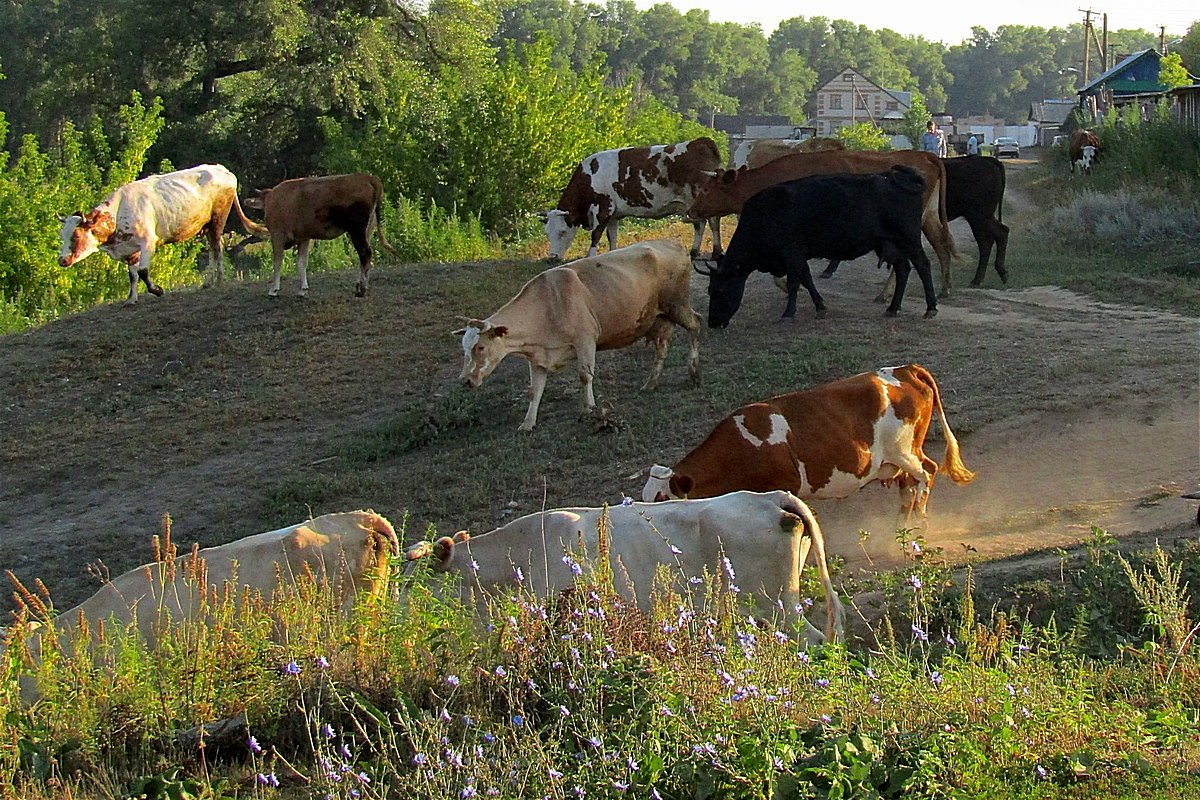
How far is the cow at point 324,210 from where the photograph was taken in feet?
54.7

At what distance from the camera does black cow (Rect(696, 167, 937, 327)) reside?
1400 centimetres

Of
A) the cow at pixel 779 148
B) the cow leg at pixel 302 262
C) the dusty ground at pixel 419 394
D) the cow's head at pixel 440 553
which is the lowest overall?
the dusty ground at pixel 419 394

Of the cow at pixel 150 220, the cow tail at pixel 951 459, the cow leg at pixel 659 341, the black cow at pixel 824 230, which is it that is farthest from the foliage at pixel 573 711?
the cow at pixel 150 220

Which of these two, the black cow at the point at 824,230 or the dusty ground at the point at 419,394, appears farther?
the black cow at the point at 824,230

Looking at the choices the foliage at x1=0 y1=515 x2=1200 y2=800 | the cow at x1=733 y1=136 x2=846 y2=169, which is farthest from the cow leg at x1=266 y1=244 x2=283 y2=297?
the foliage at x1=0 y1=515 x2=1200 y2=800

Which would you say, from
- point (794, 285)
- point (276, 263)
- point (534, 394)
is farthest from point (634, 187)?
point (534, 394)

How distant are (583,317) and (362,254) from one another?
229 inches

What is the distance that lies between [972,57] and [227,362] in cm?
17626

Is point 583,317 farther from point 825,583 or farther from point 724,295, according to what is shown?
point 825,583

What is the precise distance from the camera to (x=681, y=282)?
12695 millimetres

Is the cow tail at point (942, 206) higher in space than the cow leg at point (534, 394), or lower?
higher

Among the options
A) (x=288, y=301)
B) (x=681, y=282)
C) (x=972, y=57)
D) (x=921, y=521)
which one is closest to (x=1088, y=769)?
(x=921, y=521)

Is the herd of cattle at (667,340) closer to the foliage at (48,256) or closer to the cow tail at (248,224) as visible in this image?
the cow tail at (248,224)

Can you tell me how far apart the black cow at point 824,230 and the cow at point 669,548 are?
7684mm
